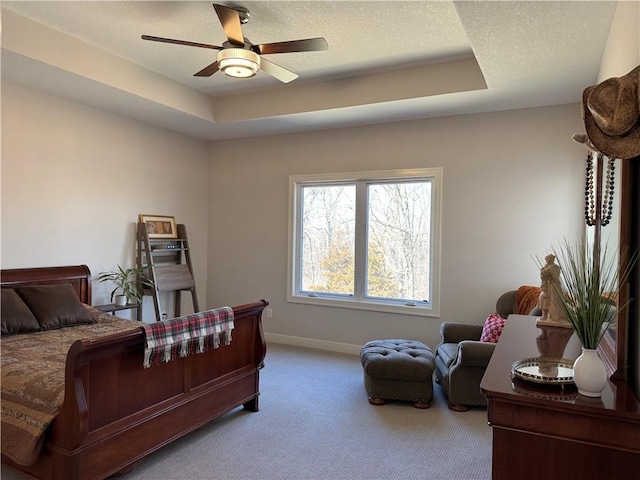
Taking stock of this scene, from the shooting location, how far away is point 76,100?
14.2ft

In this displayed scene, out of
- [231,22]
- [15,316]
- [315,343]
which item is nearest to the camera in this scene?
[231,22]

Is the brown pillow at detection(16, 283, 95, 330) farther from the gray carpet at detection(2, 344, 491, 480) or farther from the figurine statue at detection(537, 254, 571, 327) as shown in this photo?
the figurine statue at detection(537, 254, 571, 327)

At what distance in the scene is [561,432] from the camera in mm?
1394

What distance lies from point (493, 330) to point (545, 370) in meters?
2.24

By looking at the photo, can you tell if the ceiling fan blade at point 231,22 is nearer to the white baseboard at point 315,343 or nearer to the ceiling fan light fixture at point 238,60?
the ceiling fan light fixture at point 238,60

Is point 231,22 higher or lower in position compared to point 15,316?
higher

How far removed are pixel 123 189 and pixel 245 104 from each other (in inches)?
67.0

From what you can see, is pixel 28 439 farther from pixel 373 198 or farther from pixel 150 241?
pixel 373 198

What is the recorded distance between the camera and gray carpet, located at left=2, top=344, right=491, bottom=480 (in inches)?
103

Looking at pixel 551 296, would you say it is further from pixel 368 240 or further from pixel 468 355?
pixel 368 240

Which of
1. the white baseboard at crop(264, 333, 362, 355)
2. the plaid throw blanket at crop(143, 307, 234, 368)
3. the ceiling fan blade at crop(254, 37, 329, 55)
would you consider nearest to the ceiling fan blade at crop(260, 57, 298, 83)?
the ceiling fan blade at crop(254, 37, 329, 55)

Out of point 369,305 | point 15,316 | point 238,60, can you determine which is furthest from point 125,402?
point 369,305

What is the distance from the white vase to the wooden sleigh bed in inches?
84.9

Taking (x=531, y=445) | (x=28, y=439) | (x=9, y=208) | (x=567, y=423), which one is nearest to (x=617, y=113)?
(x=567, y=423)
